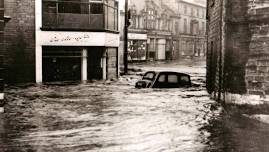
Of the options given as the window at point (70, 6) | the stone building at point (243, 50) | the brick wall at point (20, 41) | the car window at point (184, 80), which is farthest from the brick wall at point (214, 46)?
the brick wall at point (20, 41)

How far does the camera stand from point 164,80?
20328 mm

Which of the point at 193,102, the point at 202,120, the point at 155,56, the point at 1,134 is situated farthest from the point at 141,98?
the point at 155,56

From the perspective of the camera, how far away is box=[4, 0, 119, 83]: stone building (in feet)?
81.0

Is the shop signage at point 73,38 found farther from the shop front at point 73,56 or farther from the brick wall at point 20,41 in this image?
the brick wall at point 20,41

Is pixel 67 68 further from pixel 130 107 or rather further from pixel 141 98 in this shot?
pixel 130 107

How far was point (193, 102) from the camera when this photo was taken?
677 inches

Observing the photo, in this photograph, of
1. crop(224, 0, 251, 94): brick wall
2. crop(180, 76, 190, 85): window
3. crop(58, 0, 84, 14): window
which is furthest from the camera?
crop(58, 0, 84, 14): window

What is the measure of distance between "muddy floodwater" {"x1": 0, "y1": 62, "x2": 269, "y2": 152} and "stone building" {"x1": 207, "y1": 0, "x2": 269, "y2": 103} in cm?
95

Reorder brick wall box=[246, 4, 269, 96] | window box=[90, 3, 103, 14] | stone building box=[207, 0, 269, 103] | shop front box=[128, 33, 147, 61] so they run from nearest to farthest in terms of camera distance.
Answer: brick wall box=[246, 4, 269, 96] → stone building box=[207, 0, 269, 103] → window box=[90, 3, 103, 14] → shop front box=[128, 33, 147, 61]

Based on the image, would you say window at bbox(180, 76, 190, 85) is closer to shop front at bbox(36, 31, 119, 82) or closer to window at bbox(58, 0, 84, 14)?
shop front at bbox(36, 31, 119, 82)

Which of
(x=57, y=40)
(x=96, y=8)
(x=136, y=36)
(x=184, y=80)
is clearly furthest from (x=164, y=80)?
(x=136, y=36)

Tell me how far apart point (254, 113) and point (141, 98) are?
5993 mm

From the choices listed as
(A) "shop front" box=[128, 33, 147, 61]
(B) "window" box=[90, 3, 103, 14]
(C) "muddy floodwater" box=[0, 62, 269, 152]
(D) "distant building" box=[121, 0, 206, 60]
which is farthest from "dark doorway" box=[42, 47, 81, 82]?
(A) "shop front" box=[128, 33, 147, 61]

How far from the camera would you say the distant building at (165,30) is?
180ft
